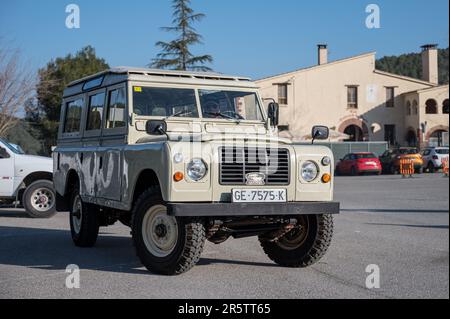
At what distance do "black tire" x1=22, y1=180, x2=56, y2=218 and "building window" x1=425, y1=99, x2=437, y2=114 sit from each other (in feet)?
133

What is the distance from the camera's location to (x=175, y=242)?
6914 millimetres

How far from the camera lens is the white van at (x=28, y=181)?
14.5 metres

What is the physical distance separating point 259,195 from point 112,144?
250 centimetres

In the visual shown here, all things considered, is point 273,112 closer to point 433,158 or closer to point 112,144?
point 112,144

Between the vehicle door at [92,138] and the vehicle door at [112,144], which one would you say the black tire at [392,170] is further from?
the vehicle door at [112,144]

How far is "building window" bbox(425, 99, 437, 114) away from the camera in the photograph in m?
49.9

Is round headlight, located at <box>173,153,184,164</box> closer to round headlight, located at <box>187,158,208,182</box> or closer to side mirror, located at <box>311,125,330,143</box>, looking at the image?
round headlight, located at <box>187,158,208,182</box>

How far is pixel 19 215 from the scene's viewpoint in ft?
50.2

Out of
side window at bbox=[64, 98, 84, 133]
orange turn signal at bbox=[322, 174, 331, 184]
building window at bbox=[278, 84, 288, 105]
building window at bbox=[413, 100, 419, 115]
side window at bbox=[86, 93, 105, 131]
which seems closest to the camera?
orange turn signal at bbox=[322, 174, 331, 184]

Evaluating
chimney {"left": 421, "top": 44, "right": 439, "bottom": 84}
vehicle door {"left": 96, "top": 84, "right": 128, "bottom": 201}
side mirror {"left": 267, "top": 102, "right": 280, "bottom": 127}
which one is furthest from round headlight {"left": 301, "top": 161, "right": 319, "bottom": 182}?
chimney {"left": 421, "top": 44, "right": 439, "bottom": 84}

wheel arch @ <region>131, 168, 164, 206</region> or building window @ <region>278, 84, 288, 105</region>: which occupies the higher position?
building window @ <region>278, 84, 288, 105</region>

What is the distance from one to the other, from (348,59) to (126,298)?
46261 millimetres

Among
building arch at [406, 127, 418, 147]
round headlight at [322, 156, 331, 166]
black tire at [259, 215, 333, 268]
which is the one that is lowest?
black tire at [259, 215, 333, 268]
